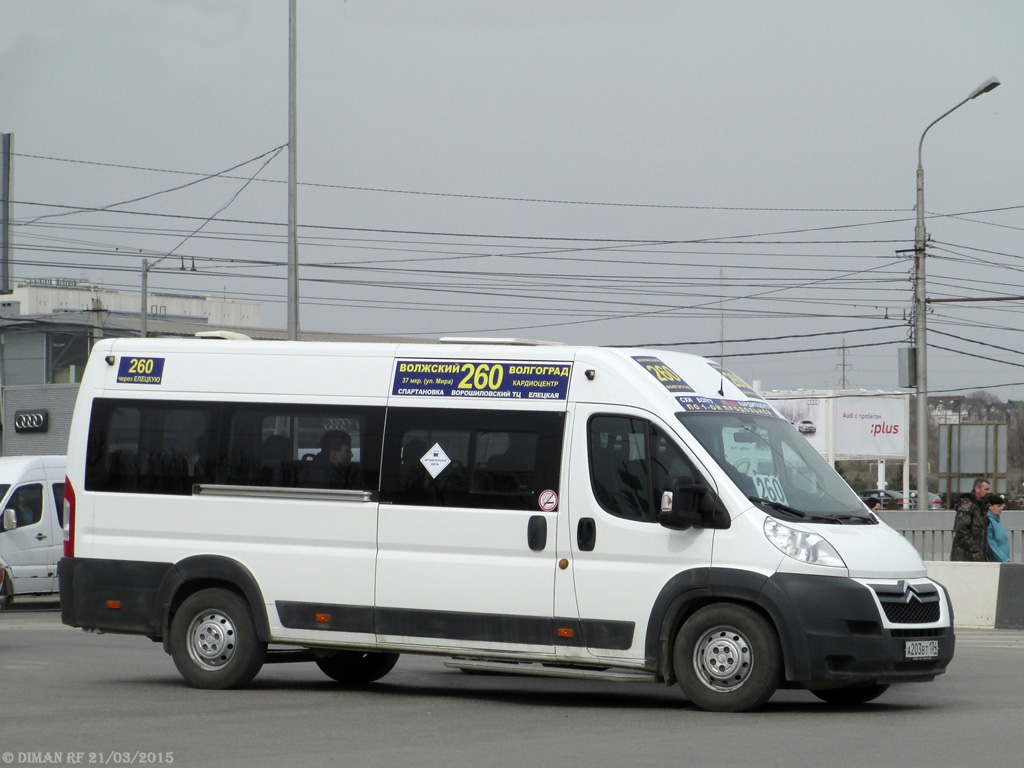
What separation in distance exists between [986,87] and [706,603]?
21877 mm

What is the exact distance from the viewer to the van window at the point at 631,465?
9.80 metres

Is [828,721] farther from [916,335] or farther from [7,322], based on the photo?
[7,322]

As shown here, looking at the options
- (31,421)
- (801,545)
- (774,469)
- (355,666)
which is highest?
(31,421)

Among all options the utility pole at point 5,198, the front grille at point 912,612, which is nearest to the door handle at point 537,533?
the front grille at point 912,612

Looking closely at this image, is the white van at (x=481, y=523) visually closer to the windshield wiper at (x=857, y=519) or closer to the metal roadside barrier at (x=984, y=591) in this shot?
the windshield wiper at (x=857, y=519)

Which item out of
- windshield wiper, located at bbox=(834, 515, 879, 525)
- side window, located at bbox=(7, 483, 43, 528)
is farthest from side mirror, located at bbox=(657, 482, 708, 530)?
side window, located at bbox=(7, 483, 43, 528)

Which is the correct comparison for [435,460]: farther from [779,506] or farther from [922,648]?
[922,648]

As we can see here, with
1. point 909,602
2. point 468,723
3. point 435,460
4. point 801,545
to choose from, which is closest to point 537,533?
point 435,460

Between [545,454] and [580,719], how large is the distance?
181 cm

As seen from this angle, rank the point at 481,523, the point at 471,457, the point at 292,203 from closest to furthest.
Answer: the point at 481,523 → the point at 471,457 → the point at 292,203

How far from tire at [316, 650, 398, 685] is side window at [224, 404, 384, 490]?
179 centimetres

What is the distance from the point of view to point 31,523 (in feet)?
71.9

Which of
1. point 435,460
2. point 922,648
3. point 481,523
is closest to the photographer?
point 922,648

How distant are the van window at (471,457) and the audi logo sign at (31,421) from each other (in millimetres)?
41389
